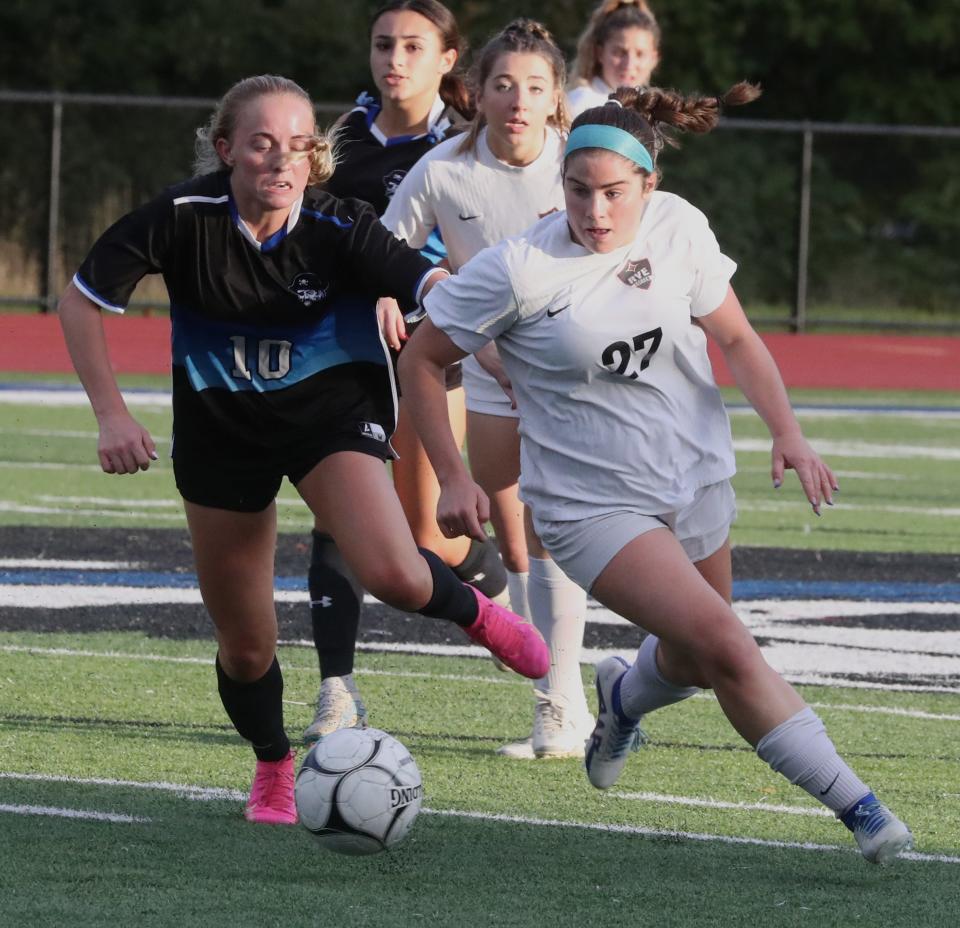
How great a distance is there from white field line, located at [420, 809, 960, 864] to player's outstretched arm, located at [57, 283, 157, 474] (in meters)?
1.17

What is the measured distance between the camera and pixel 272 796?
517cm

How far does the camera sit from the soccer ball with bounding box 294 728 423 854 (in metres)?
4.66

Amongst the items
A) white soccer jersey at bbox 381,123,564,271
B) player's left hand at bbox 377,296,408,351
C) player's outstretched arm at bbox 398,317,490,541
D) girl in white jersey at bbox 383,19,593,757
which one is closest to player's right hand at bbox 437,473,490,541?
player's outstretched arm at bbox 398,317,490,541

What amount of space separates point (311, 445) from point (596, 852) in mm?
1192

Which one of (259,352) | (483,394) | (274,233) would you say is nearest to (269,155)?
(274,233)

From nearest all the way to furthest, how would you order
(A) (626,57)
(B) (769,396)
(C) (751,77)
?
1. (B) (769,396)
2. (A) (626,57)
3. (C) (751,77)

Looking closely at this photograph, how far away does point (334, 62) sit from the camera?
3256cm

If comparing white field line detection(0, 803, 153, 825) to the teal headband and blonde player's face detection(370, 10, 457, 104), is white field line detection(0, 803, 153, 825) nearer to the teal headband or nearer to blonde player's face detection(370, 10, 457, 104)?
the teal headband

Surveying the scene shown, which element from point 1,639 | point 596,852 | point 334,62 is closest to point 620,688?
point 596,852

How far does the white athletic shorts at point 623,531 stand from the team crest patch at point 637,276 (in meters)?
0.51

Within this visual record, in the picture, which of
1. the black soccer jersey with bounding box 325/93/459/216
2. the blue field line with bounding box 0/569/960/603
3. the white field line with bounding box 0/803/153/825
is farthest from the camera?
the blue field line with bounding box 0/569/960/603

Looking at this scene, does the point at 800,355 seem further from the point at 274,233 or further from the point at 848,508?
the point at 274,233

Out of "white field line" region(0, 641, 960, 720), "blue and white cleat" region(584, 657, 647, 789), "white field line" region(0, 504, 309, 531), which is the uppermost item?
"blue and white cleat" region(584, 657, 647, 789)

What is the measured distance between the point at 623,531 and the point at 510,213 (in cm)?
175
